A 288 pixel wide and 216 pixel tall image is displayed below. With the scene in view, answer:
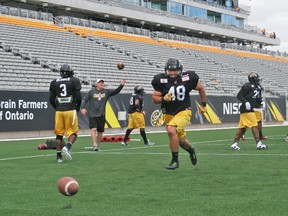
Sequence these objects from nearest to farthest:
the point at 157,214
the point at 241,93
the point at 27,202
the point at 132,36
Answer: the point at 157,214 → the point at 27,202 → the point at 241,93 → the point at 132,36

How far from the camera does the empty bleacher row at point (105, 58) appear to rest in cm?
2831

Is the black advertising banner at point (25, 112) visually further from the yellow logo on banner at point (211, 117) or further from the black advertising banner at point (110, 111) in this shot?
the yellow logo on banner at point (211, 117)

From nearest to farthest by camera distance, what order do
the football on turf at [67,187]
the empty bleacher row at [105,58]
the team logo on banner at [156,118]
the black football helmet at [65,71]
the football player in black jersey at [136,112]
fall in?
the football on turf at [67,187] < the black football helmet at [65,71] < the football player in black jersey at [136,112] < the empty bleacher row at [105,58] < the team logo on banner at [156,118]

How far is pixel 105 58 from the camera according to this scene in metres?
35.9

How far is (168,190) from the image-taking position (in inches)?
288

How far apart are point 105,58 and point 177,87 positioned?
26.2 metres

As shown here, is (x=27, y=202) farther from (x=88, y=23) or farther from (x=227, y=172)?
(x=88, y=23)

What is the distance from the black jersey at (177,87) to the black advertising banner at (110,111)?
12.8 metres

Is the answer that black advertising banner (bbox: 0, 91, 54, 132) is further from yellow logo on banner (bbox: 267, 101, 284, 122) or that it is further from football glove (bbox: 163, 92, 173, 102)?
yellow logo on banner (bbox: 267, 101, 284, 122)

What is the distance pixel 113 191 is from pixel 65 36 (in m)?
31.5

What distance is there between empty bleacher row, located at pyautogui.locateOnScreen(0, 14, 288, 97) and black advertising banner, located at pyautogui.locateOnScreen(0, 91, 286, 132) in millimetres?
1044

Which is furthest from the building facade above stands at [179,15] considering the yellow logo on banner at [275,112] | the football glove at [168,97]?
the football glove at [168,97]

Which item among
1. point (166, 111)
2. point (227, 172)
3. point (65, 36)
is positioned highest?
point (65, 36)

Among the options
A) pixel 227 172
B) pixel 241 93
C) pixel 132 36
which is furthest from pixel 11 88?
pixel 132 36
